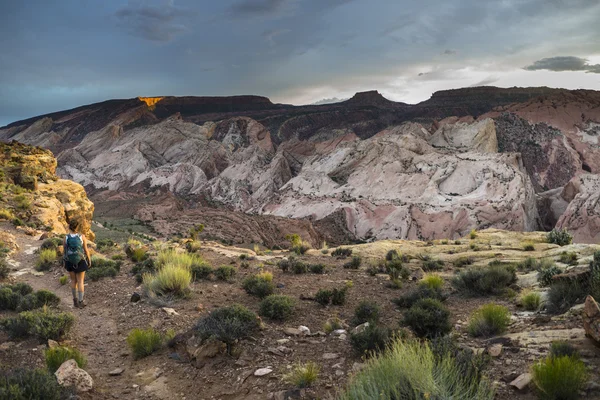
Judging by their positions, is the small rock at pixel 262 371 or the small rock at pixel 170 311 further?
the small rock at pixel 170 311

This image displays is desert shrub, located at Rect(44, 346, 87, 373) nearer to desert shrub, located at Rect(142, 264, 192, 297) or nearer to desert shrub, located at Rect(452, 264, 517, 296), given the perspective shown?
desert shrub, located at Rect(142, 264, 192, 297)

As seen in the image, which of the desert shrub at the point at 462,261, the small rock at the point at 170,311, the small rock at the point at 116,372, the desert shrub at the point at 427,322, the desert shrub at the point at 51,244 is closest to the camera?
the small rock at the point at 116,372

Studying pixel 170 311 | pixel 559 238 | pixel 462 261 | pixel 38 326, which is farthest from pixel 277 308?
pixel 559 238

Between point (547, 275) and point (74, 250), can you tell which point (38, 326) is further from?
point (547, 275)

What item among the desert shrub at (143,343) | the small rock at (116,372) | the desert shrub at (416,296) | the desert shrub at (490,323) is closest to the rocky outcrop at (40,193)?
the desert shrub at (143,343)

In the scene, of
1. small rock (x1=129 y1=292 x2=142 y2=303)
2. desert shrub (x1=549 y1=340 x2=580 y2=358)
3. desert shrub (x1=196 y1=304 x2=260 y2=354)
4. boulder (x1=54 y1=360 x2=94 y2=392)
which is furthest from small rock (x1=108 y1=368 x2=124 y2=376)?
desert shrub (x1=549 y1=340 x2=580 y2=358)

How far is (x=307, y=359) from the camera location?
18.1 ft

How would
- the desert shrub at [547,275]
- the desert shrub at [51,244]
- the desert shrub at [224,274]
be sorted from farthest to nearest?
the desert shrub at [51,244], the desert shrub at [224,274], the desert shrub at [547,275]

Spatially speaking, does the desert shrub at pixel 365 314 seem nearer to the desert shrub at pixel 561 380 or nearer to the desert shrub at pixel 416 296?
the desert shrub at pixel 416 296

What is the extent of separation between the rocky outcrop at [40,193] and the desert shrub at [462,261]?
16489 millimetres

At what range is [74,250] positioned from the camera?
27.8 feet

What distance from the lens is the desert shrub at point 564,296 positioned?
20.2 ft

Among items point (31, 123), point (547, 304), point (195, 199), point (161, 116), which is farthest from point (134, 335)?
point (31, 123)

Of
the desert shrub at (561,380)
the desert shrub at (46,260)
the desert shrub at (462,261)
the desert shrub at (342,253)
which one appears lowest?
the desert shrub at (462,261)
